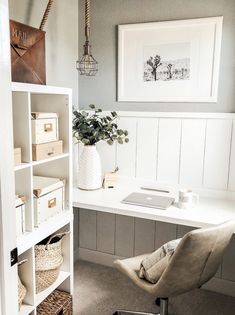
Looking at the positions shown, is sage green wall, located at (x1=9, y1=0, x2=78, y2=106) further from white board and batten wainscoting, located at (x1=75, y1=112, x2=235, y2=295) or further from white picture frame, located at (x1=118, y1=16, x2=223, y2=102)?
white board and batten wainscoting, located at (x1=75, y1=112, x2=235, y2=295)

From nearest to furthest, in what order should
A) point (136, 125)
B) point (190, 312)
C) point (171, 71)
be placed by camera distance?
point (190, 312) < point (171, 71) < point (136, 125)

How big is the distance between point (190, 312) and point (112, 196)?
95 cm

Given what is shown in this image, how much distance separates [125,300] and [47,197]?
1.07 metres

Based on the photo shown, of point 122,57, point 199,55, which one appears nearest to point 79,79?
point 122,57

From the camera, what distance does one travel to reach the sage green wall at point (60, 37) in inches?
80.0

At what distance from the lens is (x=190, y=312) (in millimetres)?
2094

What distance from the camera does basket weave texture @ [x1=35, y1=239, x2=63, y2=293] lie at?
1709 millimetres

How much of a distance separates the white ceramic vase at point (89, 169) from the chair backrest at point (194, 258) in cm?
97

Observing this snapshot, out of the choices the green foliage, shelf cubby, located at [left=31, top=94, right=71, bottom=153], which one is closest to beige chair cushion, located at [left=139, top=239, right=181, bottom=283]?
shelf cubby, located at [left=31, top=94, right=71, bottom=153]

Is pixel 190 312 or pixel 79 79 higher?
pixel 79 79

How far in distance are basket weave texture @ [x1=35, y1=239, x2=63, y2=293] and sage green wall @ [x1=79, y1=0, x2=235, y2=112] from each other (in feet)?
4.09

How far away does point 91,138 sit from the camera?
7.45 feet

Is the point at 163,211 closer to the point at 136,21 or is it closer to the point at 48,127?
the point at 48,127

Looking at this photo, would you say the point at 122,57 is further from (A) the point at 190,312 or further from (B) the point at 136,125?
(A) the point at 190,312
